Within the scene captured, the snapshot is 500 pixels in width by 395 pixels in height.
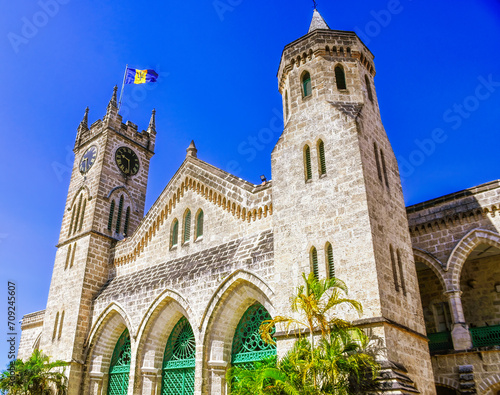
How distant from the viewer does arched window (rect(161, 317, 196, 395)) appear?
14.7 meters

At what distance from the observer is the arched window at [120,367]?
16625 mm

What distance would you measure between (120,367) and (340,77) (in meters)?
12.8

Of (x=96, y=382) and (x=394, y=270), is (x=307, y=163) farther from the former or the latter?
(x=96, y=382)

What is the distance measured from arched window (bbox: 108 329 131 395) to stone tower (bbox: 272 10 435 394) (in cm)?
816

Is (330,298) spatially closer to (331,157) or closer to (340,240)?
(340,240)

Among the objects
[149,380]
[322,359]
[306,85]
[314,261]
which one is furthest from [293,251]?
[149,380]

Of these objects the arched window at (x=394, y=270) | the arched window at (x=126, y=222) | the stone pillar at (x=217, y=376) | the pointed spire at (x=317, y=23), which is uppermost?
the pointed spire at (x=317, y=23)

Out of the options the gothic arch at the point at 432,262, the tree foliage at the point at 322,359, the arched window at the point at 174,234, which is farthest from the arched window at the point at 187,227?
the gothic arch at the point at 432,262

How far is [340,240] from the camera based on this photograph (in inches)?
440

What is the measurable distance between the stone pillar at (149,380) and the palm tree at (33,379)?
11.1ft

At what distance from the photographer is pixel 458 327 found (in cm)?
1424

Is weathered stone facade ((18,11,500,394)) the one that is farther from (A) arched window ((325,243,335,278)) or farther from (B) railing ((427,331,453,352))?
(B) railing ((427,331,453,352))

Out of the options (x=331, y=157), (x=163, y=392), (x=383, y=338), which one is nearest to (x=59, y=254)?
(x=163, y=392)

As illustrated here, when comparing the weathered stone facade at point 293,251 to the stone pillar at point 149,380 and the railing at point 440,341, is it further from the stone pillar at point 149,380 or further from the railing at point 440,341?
the railing at point 440,341
